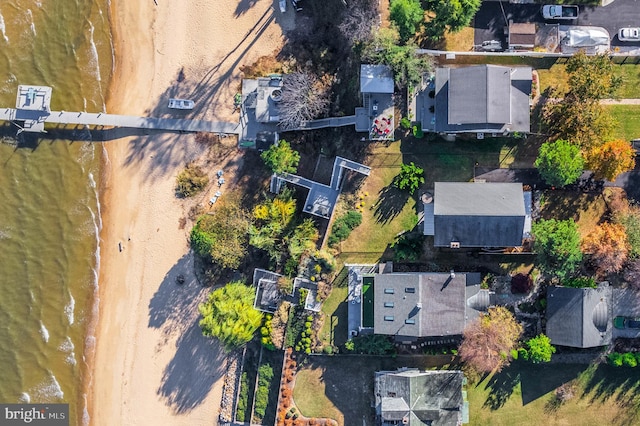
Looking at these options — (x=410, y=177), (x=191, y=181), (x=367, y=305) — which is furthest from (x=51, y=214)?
(x=410, y=177)

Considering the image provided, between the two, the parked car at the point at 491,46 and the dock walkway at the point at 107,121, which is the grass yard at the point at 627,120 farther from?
the dock walkway at the point at 107,121

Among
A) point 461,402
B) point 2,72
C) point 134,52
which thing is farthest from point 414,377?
point 2,72

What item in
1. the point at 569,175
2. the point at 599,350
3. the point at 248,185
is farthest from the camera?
the point at 248,185

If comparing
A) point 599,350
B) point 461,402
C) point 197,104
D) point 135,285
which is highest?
point 197,104

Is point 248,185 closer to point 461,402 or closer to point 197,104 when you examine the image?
point 197,104

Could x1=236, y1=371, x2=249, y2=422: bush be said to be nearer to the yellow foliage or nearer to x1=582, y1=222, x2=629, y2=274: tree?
the yellow foliage
